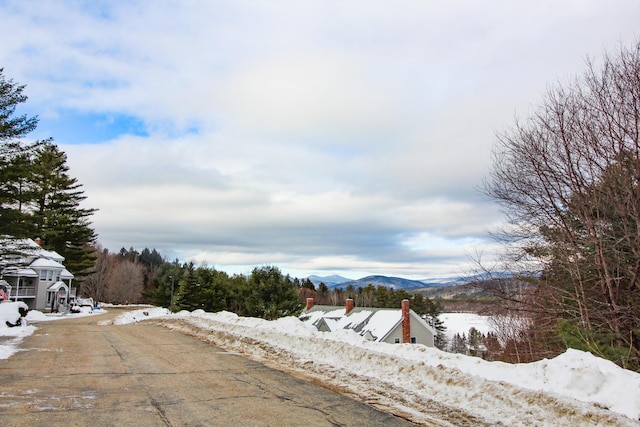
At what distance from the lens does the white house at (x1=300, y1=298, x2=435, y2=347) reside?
41781 millimetres

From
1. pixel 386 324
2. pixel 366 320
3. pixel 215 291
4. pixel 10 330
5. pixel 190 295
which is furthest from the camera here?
pixel 215 291

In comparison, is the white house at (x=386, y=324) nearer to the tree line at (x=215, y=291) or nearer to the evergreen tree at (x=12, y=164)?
the tree line at (x=215, y=291)

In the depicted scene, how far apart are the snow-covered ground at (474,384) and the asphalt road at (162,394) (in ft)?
2.50

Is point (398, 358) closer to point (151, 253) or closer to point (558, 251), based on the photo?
point (558, 251)

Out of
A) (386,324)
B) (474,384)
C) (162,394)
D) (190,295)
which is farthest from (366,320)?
(162,394)

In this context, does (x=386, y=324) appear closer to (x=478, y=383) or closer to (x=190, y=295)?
(x=190, y=295)

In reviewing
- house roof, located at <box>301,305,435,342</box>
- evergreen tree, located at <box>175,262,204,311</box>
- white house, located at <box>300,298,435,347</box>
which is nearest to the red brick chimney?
white house, located at <box>300,298,435,347</box>

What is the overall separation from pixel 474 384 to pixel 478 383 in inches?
2.6

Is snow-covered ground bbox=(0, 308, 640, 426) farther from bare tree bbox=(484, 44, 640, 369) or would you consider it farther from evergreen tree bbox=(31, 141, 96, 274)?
evergreen tree bbox=(31, 141, 96, 274)

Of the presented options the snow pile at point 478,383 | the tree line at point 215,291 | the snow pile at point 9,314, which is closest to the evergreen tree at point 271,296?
the tree line at point 215,291

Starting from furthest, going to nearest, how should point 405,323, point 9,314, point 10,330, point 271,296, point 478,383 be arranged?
1. point 405,323
2. point 271,296
3. point 9,314
4. point 10,330
5. point 478,383

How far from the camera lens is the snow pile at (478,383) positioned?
6.05 m

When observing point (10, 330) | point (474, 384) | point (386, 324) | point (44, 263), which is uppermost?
point (44, 263)

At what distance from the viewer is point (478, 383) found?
7.37 meters
